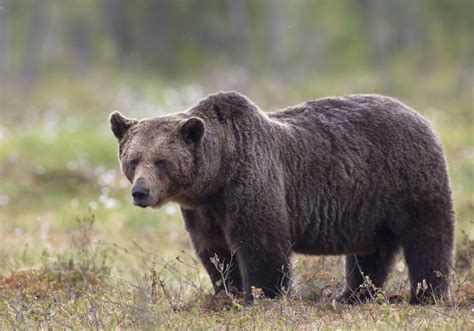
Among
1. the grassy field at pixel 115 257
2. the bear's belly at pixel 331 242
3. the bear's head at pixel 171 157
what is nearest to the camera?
the grassy field at pixel 115 257

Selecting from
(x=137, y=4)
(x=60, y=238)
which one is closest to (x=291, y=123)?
(x=60, y=238)

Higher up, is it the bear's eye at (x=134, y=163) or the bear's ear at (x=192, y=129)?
the bear's ear at (x=192, y=129)

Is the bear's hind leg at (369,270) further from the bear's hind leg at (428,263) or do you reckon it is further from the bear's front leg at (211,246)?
the bear's front leg at (211,246)

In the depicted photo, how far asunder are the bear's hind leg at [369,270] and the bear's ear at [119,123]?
2389 millimetres

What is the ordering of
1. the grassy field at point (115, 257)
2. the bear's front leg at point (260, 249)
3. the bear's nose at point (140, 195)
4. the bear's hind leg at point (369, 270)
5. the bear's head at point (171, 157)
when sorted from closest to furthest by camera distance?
the grassy field at point (115, 257) → the bear's nose at point (140, 195) → the bear's head at point (171, 157) → the bear's front leg at point (260, 249) → the bear's hind leg at point (369, 270)

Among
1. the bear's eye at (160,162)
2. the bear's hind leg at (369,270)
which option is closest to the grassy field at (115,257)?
the bear's hind leg at (369,270)

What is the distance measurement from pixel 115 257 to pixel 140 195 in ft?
12.1

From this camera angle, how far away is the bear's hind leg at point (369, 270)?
7691 mm

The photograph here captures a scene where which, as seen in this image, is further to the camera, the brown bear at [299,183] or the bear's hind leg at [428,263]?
the bear's hind leg at [428,263]

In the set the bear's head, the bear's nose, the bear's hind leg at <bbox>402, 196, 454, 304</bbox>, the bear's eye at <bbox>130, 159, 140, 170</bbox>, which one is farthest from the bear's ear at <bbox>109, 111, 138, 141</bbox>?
the bear's hind leg at <bbox>402, 196, 454, 304</bbox>

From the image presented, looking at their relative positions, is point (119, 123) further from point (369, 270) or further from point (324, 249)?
point (369, 270)

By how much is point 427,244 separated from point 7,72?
31.1m

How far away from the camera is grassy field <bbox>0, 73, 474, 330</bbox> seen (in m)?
6.16

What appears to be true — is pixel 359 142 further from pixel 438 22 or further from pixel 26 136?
pixel 438 22
